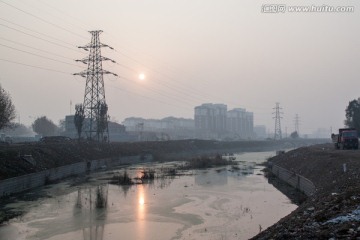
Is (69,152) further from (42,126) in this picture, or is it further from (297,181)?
(42,126)

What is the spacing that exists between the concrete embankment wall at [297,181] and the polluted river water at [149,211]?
1.58 metres

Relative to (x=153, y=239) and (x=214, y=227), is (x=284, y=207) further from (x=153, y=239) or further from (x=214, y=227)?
(x=153, y=239)

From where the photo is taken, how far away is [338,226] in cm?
1048

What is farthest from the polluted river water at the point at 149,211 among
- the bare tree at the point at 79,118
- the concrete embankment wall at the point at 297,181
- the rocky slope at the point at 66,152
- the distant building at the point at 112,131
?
the distant building at the point at 112,131

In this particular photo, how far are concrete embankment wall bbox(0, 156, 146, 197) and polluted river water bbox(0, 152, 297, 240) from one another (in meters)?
1.31

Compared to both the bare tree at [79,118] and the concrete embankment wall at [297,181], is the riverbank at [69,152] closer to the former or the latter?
the bare tree at [79,118]

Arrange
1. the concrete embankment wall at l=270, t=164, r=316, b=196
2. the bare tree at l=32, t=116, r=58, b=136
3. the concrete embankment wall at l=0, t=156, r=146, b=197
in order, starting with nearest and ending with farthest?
1. the concrete embankment wall at l=270, t=164, r=316, b=196
2. the concrete embankment wall at l=0, t=156, r=146, b=197
3. the bare tree at l=32, t=116, r=58, b=136

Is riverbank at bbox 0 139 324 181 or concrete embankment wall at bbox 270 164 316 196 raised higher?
riverbank at bbox 0 139 324 181

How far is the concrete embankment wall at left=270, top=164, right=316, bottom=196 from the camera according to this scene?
25.5 meters

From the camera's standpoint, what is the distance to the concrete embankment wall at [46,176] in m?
27.0

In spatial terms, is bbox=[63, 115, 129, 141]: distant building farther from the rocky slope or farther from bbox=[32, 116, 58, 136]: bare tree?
the rocky slope

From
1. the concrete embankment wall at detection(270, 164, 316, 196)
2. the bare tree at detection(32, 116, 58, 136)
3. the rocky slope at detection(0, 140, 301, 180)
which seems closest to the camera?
the concrete embankment wall at detection(270, 164, 316, 196)

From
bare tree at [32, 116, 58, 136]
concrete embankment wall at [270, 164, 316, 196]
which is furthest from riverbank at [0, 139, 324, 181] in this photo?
bare tree at [32, 116, 58, 136]

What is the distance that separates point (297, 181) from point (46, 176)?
67.8 ft
